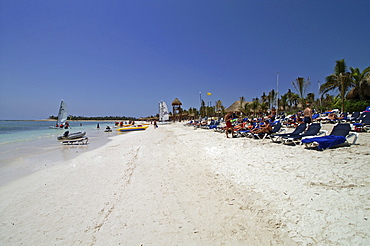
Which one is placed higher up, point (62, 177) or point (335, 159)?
point (335, 159)

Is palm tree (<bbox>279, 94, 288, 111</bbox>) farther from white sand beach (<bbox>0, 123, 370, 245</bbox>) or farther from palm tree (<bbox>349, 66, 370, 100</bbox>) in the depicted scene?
white sand beach (<bbox>0, 123, 370, 245</bbox>)

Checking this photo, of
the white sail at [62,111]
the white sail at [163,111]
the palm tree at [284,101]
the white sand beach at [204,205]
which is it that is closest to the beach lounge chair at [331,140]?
the white sand beach at [204,205]

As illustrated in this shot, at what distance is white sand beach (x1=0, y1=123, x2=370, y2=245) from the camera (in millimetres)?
2197

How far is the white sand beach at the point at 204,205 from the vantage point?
7.21 feet

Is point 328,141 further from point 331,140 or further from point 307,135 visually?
point 307,135

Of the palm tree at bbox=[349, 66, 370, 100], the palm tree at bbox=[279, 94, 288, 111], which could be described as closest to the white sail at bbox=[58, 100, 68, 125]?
the palm tree at bbox=[349, 66, 370, 100]

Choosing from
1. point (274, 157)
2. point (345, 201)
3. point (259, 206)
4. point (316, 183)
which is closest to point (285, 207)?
point (259, 206)

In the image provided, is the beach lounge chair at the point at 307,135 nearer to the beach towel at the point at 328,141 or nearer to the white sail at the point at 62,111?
the beach towel at the point at 328,141

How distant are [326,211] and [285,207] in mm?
480

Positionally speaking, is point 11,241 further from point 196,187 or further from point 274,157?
point 274,157

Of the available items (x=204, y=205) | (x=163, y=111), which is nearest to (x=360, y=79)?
(x=204, y=205)

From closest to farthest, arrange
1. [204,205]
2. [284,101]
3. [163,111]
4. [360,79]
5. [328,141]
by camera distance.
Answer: [204,205], [328,141], [360,79], [163,111], [284,101]

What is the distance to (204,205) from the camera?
2.96 metres

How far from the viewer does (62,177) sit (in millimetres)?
5027
